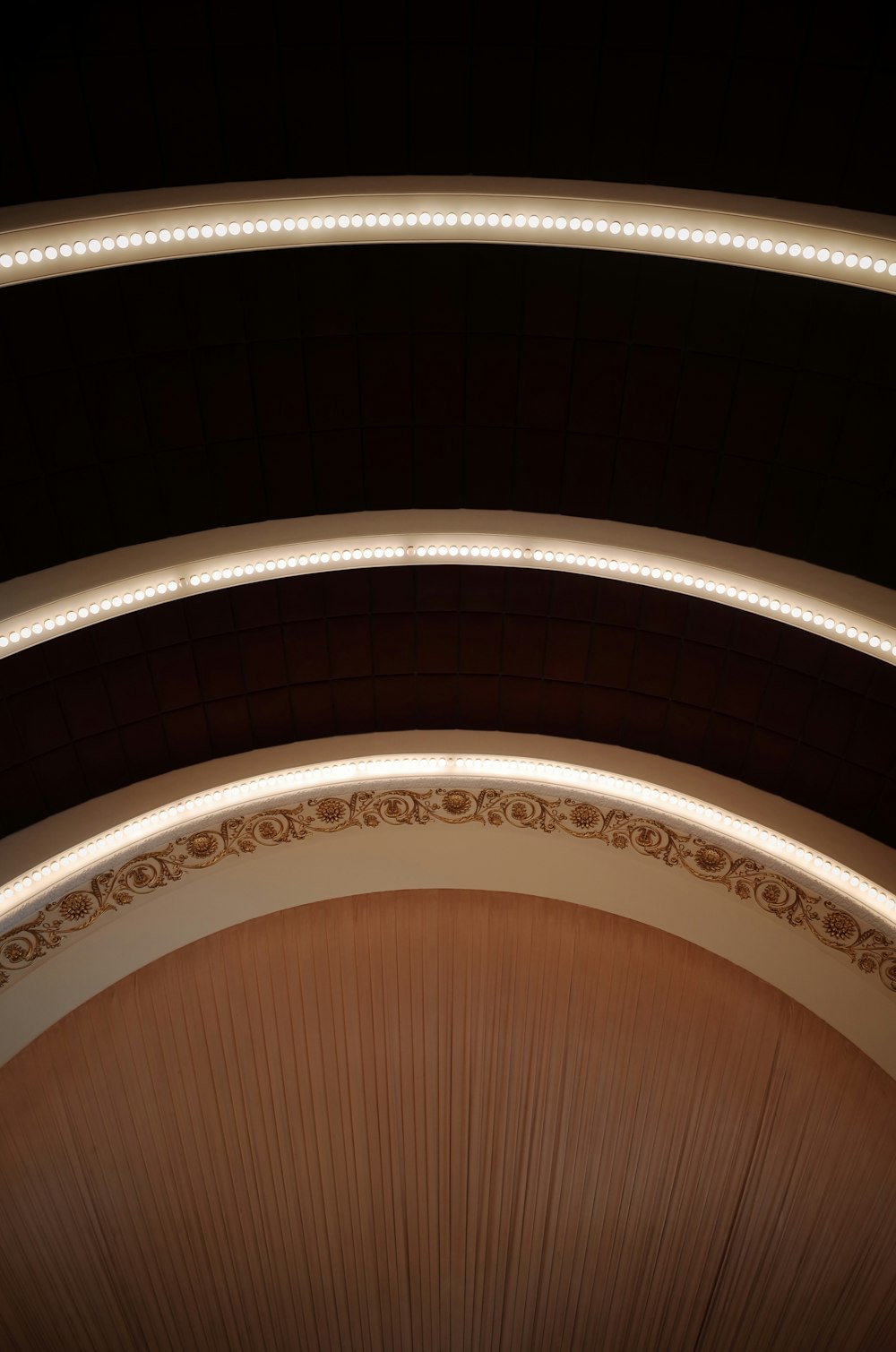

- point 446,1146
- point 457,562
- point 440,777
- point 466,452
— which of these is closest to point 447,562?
point 457,562

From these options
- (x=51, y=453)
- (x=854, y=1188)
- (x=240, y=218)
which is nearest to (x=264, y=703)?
(x=51, y=453)

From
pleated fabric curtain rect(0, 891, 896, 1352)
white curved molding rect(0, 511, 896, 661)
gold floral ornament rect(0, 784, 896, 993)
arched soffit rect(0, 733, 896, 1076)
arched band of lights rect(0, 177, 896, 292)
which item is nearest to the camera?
arched band of lights rect(0, 177, 896, 292)

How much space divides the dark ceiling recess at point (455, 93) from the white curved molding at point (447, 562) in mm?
3163

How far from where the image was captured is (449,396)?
938cm

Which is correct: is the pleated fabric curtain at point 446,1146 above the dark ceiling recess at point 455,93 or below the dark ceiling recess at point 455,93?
below

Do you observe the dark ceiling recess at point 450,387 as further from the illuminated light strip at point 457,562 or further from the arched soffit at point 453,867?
the arched soffit at point 453,867

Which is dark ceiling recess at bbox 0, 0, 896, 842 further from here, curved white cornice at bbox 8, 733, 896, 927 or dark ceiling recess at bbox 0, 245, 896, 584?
curved white cornice at bbox 8, 733, 896, 927

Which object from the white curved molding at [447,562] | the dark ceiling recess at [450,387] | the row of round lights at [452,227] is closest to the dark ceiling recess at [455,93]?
the dark ceiling recess at [450,387]

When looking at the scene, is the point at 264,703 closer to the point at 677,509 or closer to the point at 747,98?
the point at 677,509

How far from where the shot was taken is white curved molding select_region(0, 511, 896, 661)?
9523 mm

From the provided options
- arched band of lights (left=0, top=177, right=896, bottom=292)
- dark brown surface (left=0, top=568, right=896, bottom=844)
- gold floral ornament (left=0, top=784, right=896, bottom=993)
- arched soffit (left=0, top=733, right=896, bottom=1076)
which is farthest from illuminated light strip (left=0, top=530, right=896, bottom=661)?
gold floral ornament (left=0, top=784, right=896, bottom=993)

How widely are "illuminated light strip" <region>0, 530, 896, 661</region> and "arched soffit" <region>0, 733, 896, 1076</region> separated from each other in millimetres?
2728

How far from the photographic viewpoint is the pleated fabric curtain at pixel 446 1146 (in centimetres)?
1434

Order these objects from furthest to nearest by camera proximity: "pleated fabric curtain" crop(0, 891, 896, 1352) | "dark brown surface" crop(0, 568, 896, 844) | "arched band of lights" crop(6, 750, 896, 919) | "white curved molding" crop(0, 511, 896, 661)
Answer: "pleated fabric curtain" crop(0, 891, 896, 1352) → "arched band of lights" crop(6, 750, 896, 919) → "dark brown surface" crop(0, 568, 896, 844) → "white curved molding" crop(0, 511, 896, 661)
